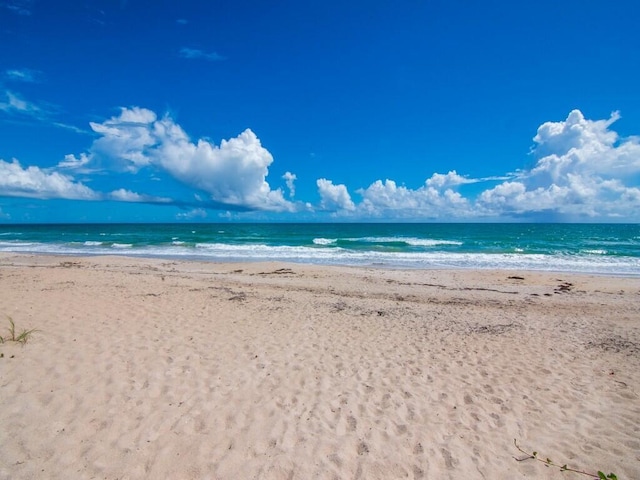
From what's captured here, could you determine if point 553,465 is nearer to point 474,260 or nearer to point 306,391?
point 306,391

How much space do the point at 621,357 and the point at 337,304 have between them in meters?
6.74

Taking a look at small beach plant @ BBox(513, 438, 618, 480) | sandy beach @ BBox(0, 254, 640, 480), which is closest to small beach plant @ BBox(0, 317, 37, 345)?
sandy beach @ BBox(0, 254, 640, 480)

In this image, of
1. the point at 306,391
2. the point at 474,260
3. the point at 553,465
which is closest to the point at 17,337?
the point at 306,391

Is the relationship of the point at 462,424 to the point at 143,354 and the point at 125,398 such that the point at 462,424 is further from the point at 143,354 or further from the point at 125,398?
the point at 143,354

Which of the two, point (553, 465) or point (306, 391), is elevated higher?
point (306, 391)

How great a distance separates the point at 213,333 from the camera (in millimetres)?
7395

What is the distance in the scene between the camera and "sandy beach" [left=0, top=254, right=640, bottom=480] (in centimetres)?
358

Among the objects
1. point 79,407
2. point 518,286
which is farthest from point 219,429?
point 518,286

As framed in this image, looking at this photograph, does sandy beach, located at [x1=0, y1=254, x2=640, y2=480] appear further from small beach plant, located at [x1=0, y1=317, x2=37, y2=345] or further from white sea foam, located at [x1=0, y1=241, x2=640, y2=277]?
white sea foam, located at [x1=0, y1=241, x2=640, y2=277]

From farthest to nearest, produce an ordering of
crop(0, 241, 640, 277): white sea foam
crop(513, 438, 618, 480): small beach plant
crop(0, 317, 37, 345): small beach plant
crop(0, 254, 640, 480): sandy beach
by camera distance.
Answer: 1. crop(0, 241, 640, 277): white sea foam
2. crop(0, 317, 37, 345): small beach plant
3. crop(0, 254, 640, 480): sandy beach
4. crop(513, 438, 618, 480): small beach plant

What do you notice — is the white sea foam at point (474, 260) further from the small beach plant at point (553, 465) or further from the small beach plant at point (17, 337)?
the small beach plant at point (553, 465)

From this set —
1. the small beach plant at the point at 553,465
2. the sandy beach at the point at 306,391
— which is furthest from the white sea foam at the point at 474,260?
the small beach plant at the point at 553,465

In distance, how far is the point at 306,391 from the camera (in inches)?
197

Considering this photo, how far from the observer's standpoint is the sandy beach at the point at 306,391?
358 centimetres
